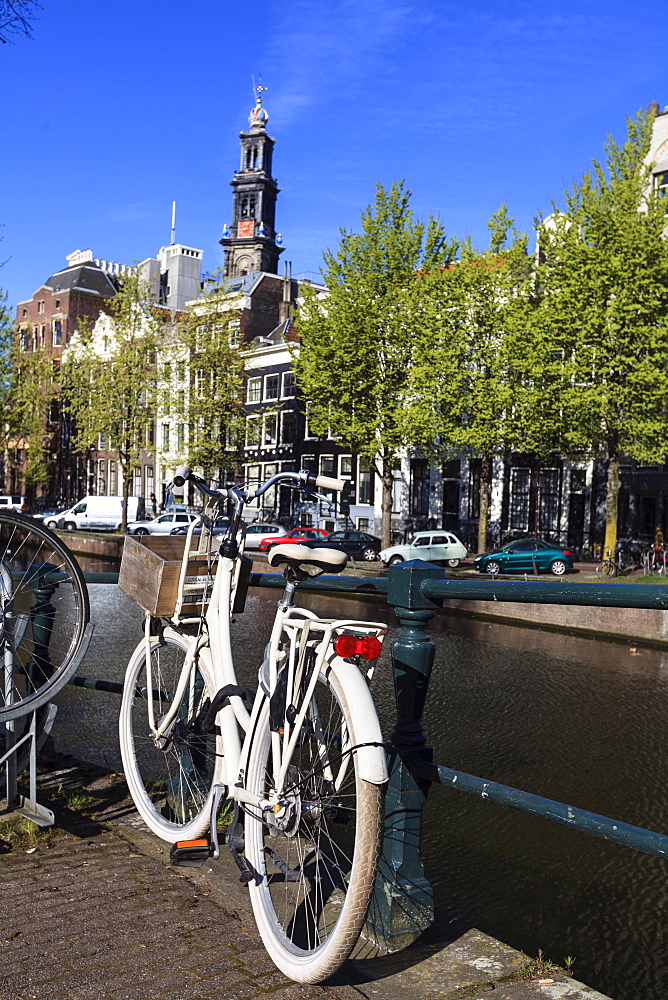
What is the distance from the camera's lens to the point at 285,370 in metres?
48.1

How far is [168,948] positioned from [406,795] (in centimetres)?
80

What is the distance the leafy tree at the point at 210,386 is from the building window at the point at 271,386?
4941mm

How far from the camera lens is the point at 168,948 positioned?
280 centimetres

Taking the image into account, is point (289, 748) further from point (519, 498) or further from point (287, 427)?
point (287, 427)

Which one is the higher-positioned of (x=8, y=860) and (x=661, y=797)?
(x=8, y=860)

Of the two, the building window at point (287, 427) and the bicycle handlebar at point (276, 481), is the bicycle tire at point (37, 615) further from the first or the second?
the building window at point (287, 427)

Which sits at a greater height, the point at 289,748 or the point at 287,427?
the point at 287,427

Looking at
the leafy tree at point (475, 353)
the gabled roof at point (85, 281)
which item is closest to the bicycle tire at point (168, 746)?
the leafy tree at point (475, 353)

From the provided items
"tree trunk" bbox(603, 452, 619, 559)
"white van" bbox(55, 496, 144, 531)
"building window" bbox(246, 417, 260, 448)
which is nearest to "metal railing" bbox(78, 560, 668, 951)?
"tree trunk" bbox(603, 452, 619, 559)

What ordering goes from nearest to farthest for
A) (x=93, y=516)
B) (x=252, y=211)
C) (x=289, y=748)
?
(x=289, y=748), (x=93, y=516), (x=252, y=211)

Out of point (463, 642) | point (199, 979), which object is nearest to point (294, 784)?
point (199, 979)

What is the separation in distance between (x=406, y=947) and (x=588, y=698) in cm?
905

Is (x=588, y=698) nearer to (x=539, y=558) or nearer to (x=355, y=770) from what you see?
(x=355, y=770)

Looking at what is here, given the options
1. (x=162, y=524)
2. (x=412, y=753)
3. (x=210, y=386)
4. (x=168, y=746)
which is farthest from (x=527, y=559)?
(x=412, y=753)
